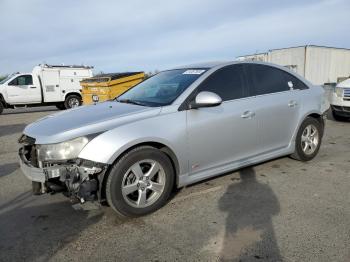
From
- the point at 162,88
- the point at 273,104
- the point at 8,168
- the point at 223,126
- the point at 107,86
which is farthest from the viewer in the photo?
the point at 107,86

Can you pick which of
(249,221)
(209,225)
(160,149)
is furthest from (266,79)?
(209,225)

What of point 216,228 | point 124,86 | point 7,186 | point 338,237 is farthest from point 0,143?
point 338,237

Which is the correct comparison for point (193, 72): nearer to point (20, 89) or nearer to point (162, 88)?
point (162, 88)

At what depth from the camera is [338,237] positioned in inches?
121

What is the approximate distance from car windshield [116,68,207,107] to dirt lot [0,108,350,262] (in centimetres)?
124

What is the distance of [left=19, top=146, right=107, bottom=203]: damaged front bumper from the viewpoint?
10.5 ft

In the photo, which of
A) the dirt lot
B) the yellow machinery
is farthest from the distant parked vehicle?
the yellow machinery

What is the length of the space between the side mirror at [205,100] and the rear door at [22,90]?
45.5 feet

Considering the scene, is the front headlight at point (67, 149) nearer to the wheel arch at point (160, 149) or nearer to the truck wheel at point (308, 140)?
the wheel arch at point (160, 149)

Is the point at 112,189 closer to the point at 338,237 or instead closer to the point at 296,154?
the point at 338,237

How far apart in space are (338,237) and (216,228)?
3.69 ft

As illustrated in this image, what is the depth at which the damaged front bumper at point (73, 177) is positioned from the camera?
3.21 m

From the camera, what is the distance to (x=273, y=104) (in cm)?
462

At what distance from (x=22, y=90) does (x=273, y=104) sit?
13976 mm
